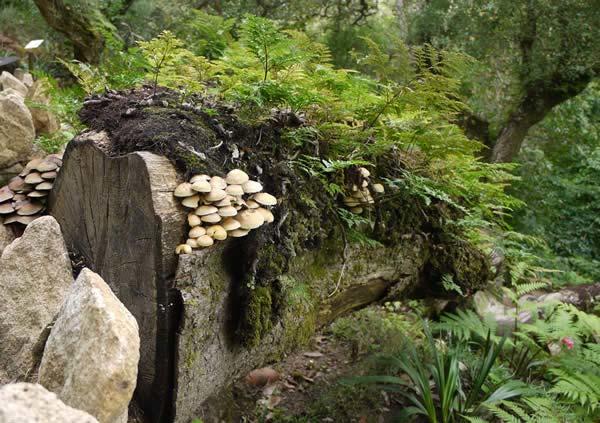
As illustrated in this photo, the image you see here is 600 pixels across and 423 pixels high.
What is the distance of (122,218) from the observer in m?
2.07

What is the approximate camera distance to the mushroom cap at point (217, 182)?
74.3 inches

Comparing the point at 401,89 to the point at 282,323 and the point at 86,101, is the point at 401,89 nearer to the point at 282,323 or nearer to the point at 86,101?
the point at 282,323

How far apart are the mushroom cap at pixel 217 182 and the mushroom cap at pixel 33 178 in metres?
1.47

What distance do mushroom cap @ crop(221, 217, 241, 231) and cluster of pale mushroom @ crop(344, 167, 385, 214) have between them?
3.14 ft

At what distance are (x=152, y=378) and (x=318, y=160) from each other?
1311mm

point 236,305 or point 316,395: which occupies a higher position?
point 236,305

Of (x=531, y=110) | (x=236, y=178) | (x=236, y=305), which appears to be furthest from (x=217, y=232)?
(x=531, y=110)

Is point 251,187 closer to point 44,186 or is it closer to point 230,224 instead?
point 230,224

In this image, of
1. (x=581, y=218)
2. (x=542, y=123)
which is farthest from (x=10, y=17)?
(x=581, y=218)

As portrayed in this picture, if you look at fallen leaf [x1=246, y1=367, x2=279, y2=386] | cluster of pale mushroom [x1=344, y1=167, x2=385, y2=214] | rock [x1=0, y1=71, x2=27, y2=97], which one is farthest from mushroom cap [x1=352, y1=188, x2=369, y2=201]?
rock [x1=0, y1=71, x2=27, y2=97]

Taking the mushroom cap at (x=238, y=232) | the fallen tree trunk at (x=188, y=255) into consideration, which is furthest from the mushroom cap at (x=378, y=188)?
the mushroom cap at (x=238, y=232)

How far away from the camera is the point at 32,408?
3.38ft

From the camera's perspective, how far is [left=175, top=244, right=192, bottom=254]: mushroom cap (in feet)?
6.03

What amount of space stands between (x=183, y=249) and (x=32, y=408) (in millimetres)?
870
